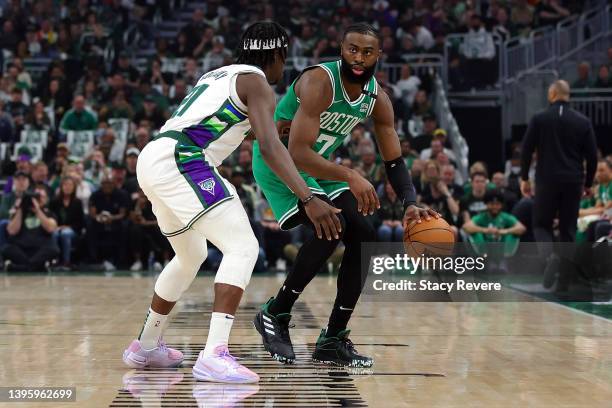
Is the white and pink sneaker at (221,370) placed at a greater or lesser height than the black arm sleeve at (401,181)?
lesser

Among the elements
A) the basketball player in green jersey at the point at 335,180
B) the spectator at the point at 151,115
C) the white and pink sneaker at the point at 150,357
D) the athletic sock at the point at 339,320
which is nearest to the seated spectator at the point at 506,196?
the spectator at the point at 151,115

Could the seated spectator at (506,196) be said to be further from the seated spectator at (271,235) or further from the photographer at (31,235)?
the photographer at (31,235)

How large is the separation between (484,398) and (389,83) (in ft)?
46.6

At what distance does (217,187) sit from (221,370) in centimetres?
87

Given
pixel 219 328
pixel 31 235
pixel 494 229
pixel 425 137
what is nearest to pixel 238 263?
pixel 219 328

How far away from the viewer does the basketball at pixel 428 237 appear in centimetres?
552

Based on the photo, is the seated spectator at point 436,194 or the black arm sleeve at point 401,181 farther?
the seated spectator at point 436,194

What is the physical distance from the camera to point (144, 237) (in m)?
14.0

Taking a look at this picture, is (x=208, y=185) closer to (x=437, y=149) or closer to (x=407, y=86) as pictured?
(x=437, y=149)

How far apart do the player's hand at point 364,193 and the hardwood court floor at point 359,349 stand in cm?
83

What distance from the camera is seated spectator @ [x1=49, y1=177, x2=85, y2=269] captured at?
1384 cm

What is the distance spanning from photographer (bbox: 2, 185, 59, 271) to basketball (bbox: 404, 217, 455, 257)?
873cm

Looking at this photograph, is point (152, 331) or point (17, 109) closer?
point (152, 331)

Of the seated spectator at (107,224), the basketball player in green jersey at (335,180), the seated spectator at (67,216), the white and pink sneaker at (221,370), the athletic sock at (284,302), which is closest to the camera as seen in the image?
the white and pink sneaker at (221,370)
